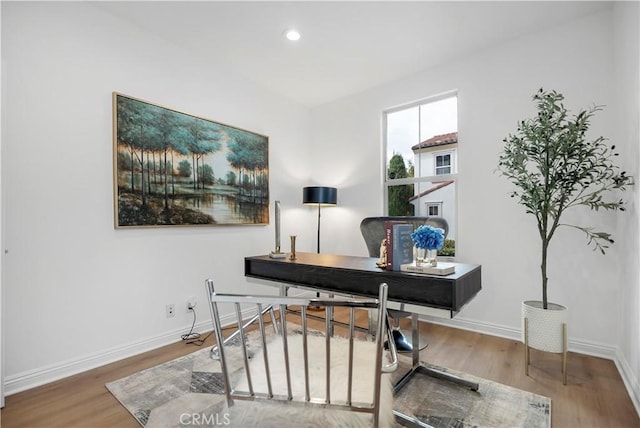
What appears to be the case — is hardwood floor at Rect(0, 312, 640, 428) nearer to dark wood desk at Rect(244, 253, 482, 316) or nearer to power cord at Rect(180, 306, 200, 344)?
power cord at Rect(180, 306, 200, 344)

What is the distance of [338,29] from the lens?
107 inches

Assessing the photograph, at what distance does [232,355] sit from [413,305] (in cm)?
154

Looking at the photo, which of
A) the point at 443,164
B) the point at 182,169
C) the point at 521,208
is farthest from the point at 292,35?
the point at 521,208

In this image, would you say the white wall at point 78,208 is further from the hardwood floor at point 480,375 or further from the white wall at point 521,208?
the white wall at point 521,208

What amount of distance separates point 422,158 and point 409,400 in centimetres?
247

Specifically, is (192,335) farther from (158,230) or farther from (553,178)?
(553,178)

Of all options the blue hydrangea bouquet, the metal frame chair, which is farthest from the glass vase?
the metal frame chair

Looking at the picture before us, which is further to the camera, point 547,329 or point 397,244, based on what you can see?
point 547,329

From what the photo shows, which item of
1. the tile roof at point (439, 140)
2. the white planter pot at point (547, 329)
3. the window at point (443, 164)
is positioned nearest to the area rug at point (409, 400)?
the white planter pot at point (547, 329)

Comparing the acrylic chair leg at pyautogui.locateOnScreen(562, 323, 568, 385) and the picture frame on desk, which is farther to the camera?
the acrylic chair leg at pyautogui.locateOnScreen(562, 323, 568, 385)

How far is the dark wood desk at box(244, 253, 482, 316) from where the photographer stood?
1572mm

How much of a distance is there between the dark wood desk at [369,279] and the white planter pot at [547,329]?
2.14 ft

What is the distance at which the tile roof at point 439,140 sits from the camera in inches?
130

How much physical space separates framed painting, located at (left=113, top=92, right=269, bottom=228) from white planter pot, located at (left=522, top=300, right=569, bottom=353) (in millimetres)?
2644
